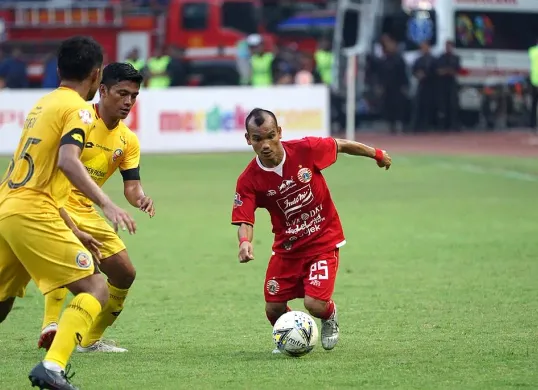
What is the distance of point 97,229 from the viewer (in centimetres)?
827

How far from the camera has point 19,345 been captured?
866cm

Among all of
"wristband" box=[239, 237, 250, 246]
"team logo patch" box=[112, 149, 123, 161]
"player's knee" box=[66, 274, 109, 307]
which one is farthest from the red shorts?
"player's knee" box=[66, 274, 109, 307]

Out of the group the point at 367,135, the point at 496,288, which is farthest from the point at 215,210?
the point at 367,135

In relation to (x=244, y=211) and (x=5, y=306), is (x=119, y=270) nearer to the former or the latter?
(x=244, y=211)

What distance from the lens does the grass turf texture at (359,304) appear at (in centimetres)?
Answer: 744

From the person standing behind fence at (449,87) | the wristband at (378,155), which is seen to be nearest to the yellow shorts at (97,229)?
the wristband at (378,155)

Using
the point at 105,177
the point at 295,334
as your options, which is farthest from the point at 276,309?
the point at 105,177

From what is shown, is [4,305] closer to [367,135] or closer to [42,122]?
[42,122]

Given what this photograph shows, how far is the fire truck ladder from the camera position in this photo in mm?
32844

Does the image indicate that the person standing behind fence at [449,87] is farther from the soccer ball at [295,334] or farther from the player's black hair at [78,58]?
Result: the player's black hair at [78,58]

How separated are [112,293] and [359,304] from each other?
2.57 meters

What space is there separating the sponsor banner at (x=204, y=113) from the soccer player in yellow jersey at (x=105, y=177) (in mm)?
17513

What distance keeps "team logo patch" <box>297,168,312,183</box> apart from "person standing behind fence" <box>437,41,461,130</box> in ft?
80.1

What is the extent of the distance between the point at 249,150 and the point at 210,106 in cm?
148
